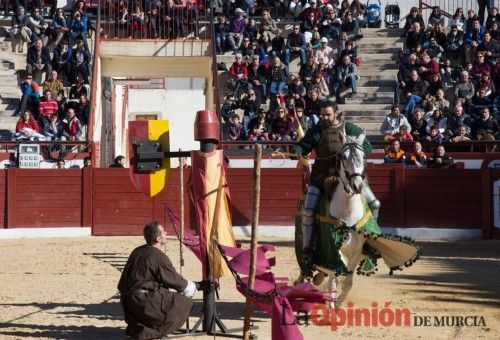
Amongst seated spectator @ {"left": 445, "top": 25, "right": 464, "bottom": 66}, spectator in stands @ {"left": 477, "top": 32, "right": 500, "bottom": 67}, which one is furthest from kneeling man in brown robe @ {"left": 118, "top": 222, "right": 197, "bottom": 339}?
seated spectator @ {"left": 445, "top": 25, "right": 464, "bottom": 66}

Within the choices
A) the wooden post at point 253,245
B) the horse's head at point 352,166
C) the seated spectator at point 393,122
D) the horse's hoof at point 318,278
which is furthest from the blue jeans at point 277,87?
the wooden post at point 253,245

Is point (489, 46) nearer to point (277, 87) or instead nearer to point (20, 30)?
point (277, 87)

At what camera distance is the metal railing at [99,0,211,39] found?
76.2ft

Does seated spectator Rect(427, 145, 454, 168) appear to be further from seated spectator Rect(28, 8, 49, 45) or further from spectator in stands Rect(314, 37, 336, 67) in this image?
seated spectator Rect(28, 8, 49, 45)

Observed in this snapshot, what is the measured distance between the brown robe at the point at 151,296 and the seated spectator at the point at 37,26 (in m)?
15.0

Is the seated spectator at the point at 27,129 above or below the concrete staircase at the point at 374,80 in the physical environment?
below

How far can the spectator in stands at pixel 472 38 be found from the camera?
76.2 feet

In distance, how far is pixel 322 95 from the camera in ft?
73.4

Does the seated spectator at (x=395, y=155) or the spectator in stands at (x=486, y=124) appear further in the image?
the spectator in stands at (x=486, y=124)

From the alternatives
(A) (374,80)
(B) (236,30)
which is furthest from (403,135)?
(B) (236,30)

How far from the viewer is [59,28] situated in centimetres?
2361

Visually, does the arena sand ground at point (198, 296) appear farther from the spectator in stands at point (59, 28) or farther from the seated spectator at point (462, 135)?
the spectator in stands at point (59, 28)

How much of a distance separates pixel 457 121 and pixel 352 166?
34.5ft

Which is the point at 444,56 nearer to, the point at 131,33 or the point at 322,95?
the point at 322,95
